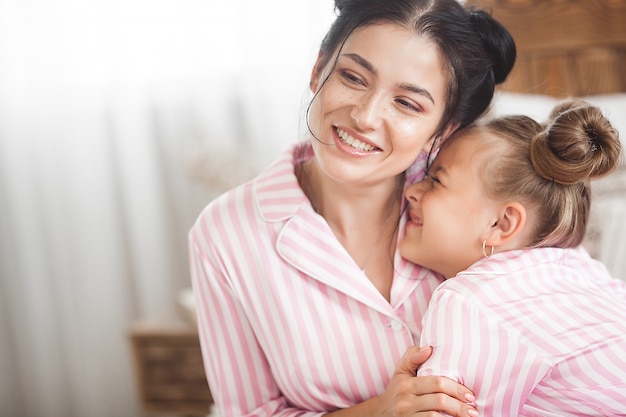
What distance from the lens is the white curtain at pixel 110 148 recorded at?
9.15 feet

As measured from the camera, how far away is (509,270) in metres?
1.28

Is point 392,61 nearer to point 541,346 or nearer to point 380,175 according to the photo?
point 380,175

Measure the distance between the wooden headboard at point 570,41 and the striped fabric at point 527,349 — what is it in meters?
1.31

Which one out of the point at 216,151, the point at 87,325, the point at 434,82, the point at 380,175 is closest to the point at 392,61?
the point at 434,82

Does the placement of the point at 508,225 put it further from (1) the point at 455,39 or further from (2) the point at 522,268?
(1) the point at 455,39

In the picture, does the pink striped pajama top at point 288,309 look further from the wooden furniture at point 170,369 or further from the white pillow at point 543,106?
the wooden furniture at point 170,369

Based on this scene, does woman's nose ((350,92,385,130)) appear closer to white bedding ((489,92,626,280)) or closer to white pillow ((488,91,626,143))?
white bedding ((489,92,626,280))

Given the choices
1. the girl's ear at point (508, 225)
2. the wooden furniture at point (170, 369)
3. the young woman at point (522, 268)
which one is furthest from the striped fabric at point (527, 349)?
the wooden furniture at point (170, 369)

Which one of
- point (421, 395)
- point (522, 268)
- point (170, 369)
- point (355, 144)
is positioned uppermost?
point (355, 144)

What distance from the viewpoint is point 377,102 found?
1.31 meters

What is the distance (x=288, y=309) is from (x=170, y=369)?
4.20 feet

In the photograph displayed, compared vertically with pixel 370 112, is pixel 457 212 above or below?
below

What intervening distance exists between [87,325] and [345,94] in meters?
2.10

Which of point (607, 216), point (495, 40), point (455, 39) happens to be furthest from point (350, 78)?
point (607, 216)
